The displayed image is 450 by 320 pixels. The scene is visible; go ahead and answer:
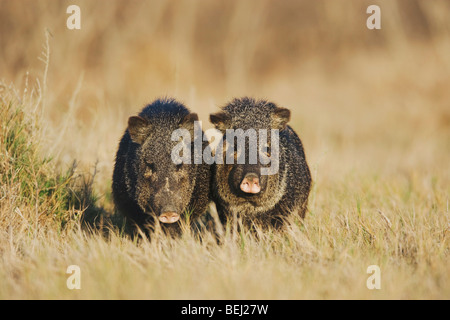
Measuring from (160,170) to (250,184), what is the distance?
738 mm

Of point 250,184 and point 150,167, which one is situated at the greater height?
point 150,167

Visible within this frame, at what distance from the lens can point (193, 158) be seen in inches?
171

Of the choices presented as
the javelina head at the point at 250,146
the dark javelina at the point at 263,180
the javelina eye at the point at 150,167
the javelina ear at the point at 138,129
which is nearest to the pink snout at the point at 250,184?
the javelina head at the point at 250,146

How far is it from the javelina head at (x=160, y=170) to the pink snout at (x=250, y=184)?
534 mm

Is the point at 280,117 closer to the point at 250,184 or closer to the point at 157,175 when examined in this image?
the point at 250,184

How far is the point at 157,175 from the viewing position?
4109mm

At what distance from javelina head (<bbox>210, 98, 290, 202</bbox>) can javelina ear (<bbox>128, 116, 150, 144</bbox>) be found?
0.56 meters

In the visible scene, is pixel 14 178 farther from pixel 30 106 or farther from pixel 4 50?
pixel 4 50

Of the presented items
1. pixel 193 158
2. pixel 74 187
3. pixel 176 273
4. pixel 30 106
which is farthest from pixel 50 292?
pixel 30 106

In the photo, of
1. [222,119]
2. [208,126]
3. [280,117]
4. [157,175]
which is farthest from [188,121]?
[208,126]

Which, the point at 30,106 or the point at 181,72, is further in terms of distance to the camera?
the point at 181,72

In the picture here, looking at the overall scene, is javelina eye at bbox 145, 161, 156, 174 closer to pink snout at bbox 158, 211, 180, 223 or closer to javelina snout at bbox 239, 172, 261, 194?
pink snout at bbox 158, 211, 180, 223
